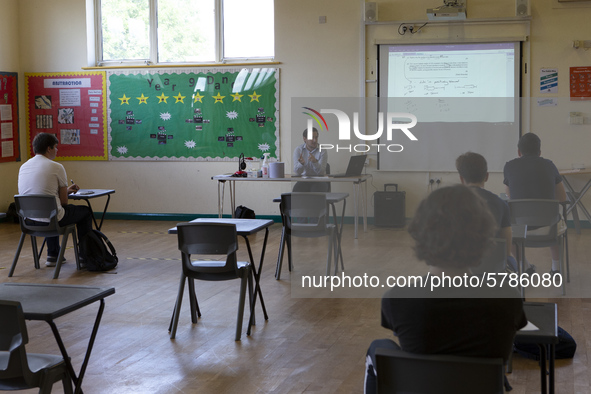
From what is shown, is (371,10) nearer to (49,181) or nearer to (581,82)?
(581,82)

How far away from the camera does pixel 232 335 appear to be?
4043mm

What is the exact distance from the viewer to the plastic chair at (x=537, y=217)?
4.57 meters

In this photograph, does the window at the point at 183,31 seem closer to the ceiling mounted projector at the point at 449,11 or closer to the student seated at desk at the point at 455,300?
the ceiling mounted projector at the point at 449,11

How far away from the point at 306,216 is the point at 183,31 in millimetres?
4608

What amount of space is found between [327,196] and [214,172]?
3.64 meters

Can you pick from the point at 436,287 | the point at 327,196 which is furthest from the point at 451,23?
the point at 436,287

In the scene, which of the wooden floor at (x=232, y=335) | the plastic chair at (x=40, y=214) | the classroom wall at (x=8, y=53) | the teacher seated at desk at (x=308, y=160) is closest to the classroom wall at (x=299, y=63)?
the classroom wall at (x=8, y=53)

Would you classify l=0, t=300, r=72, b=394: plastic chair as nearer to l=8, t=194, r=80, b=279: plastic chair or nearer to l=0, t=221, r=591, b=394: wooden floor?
l=0, t=221, r=591, b=394: wooden floor

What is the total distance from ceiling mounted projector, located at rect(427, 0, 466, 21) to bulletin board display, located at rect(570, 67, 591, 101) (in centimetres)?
146

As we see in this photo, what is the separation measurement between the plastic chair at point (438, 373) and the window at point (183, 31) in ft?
23.6

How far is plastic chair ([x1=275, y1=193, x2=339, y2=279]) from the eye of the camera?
525 centimetres

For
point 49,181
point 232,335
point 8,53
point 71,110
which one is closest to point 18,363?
point 232,335

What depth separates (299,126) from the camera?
28.0ft

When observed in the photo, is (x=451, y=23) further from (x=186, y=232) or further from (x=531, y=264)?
(x=186, y=232)
